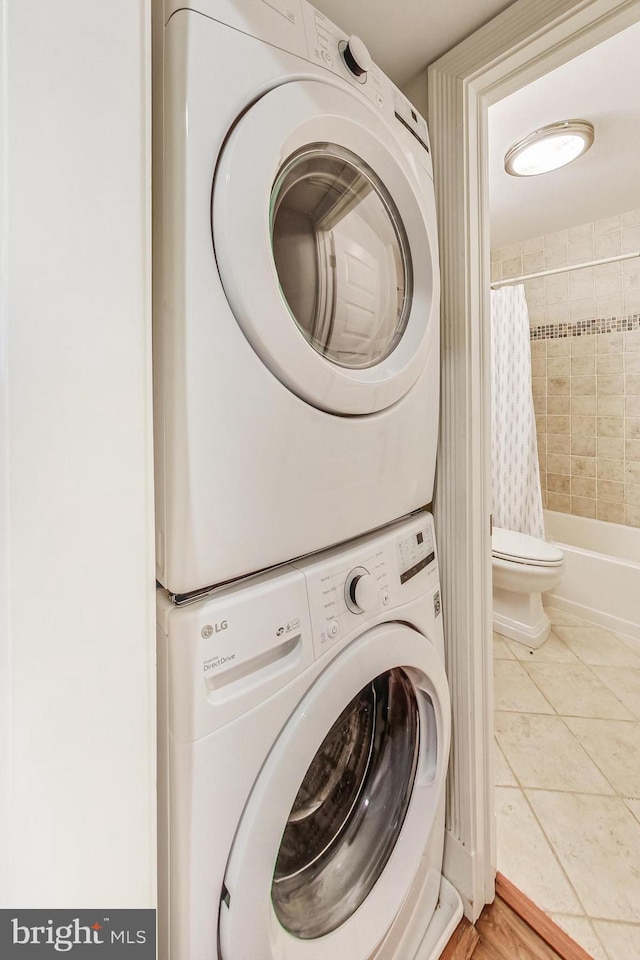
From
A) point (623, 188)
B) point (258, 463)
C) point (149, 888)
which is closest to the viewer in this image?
Result: point (149, 888)

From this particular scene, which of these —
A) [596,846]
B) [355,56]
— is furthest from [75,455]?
[596,846]

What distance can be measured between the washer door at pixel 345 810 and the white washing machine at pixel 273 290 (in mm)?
234

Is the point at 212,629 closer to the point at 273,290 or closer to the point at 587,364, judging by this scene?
the point at 273,290

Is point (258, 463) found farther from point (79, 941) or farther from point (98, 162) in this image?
point (79, 941)

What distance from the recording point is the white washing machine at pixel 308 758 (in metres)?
0.49

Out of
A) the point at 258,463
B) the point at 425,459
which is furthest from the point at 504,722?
the point at 258,463

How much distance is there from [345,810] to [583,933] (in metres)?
0.71

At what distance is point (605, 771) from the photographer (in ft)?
4.57

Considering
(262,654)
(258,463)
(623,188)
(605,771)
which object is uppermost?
(623,188)

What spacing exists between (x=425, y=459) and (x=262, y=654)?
0.50m

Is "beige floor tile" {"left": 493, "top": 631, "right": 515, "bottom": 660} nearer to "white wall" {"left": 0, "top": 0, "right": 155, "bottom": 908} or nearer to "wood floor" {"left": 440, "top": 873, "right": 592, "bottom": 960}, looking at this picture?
"wood floor" {"left": 440, "top": 873, "right": 592, "bottom": 960}

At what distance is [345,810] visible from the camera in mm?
815

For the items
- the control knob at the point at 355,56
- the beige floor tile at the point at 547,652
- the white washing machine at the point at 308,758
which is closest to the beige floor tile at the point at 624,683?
the beige floor tile at the point at 547,652

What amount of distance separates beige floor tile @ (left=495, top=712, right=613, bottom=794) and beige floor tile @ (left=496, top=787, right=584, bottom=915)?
12 centimetres
